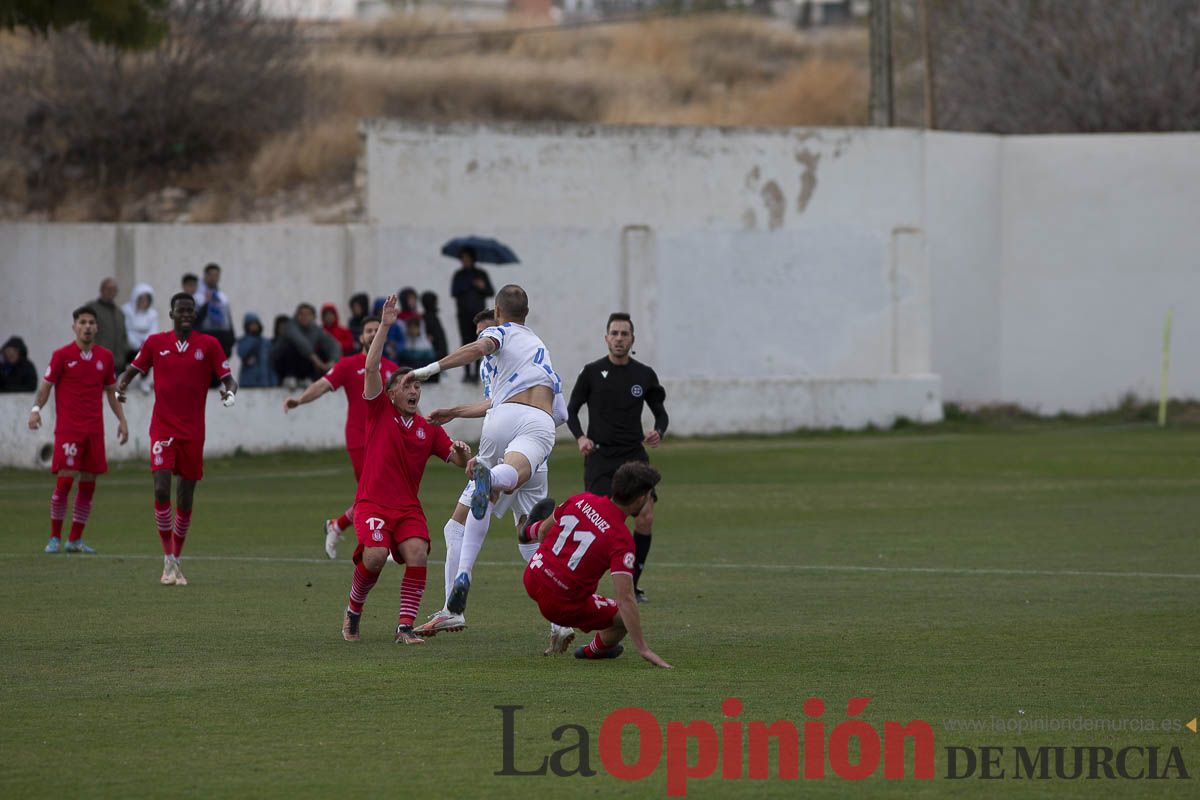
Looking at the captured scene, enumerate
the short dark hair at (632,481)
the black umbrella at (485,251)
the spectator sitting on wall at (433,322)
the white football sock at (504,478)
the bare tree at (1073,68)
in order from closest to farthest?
1. the short dark hair at (632,481)
2. the white football sock at (504,478)
3. the spectator sitting on wall at (433,322)
4. the black umbrella at (485,251)
5. the bare tree at (1073,68)

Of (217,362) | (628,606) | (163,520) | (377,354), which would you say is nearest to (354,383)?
(217,362)

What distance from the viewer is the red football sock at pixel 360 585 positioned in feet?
34.6

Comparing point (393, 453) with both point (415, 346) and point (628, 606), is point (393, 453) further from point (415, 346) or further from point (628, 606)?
point (415, 346)

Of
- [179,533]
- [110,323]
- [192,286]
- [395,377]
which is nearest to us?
[395,377]

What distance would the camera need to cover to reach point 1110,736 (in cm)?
804

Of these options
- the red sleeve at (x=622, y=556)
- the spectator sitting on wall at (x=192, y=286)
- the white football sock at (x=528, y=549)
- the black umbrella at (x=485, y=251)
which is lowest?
the white football sock at (x=528, y=549)

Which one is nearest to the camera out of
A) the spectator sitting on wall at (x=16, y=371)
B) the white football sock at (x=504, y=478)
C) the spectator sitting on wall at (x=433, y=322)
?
the white football sock at (x=504, y=478)

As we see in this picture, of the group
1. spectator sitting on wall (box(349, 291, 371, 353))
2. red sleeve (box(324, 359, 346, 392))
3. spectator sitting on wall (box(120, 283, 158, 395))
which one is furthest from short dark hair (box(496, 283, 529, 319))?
spectator sitting on wall (box(120, 283, 158, 395))

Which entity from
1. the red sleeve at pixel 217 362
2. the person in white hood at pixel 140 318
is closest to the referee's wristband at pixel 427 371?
the red sleeve at pixel 217 362

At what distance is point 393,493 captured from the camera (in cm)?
1058

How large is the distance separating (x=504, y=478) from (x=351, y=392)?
5.15 metres

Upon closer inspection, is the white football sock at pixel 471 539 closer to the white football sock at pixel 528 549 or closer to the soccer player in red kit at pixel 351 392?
the white football sock at pixel 528 549

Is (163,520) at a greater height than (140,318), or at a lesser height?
lesser

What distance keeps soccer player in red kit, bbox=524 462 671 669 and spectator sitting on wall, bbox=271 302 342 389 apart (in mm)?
16743
